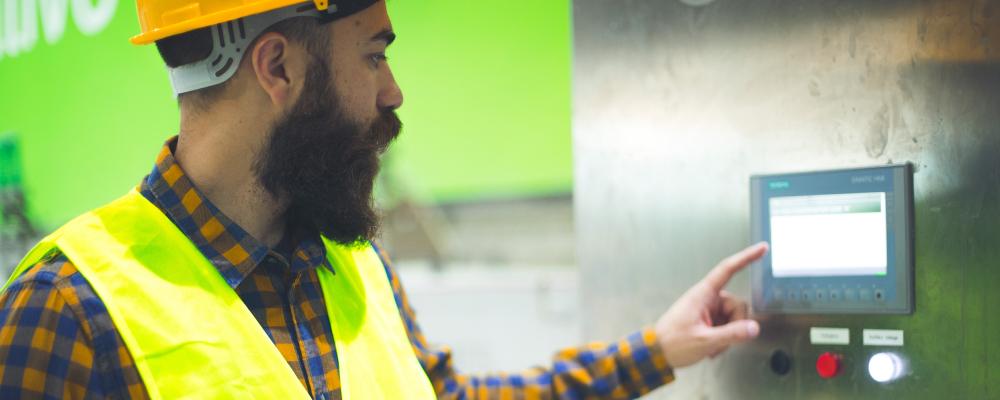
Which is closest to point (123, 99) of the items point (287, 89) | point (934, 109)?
point (287, 89)

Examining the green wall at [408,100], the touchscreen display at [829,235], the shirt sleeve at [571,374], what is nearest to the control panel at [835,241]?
the touchscreen display at [829,235]

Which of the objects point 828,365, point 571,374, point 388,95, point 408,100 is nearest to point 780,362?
point 828,365

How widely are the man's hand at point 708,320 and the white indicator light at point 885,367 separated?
14cm

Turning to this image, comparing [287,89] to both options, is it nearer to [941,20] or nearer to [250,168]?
→ [250,168]

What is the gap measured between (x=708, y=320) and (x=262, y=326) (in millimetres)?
580

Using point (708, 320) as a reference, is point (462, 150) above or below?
above

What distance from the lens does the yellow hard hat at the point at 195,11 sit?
1119 mm

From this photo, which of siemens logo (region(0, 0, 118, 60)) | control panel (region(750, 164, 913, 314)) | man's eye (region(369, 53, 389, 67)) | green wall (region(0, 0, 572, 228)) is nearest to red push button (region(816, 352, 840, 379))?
control panel (region(750, 164, 913, 314))

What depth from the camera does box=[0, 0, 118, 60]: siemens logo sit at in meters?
2.98

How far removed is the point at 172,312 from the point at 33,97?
2.49 metres

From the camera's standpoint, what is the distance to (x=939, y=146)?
3.85 ft

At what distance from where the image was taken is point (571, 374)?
141 centimetres

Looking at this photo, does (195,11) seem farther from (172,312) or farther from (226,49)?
(172,312)

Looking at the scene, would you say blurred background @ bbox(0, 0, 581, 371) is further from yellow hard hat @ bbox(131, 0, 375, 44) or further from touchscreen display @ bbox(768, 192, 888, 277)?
yellow hard hat @ bbox(131, 0, 375, 44)
